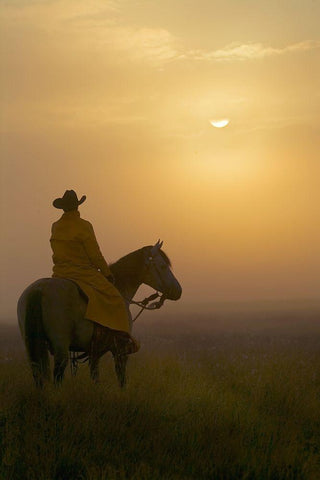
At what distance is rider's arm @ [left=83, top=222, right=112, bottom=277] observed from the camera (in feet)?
29.3

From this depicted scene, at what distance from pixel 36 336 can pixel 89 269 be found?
1290 mm

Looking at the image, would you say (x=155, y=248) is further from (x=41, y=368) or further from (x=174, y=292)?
(x=41, y=368)

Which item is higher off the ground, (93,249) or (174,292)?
(93,249)

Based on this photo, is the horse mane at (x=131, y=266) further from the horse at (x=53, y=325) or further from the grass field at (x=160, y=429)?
the grass field at (x=160, y=429)

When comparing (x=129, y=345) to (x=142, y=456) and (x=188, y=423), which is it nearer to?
(x=188, y=423)

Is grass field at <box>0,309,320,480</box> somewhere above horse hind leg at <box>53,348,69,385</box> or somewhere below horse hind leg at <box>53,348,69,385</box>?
below

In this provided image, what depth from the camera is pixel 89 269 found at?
8.98m

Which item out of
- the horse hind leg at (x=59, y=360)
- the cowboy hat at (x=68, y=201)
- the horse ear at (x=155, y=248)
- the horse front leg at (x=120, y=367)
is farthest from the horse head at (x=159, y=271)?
the horse hind leg at (x=59, y=360)

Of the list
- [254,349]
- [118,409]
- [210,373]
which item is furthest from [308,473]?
[254,349]

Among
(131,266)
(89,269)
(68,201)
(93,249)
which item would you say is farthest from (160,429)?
(68,201)

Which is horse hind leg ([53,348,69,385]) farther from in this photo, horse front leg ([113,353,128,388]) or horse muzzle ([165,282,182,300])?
Answer: horse muzzle ([165,282,182,300])

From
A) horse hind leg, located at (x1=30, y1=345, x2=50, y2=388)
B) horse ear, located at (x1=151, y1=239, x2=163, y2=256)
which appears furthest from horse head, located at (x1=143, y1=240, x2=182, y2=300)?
horse hind leg, located at (x1=30, y1=345, x2=50, y2=388)

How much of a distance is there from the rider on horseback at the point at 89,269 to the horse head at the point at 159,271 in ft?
2.54

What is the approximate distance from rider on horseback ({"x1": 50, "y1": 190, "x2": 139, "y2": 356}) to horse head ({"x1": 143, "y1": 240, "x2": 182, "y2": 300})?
0.77 m
